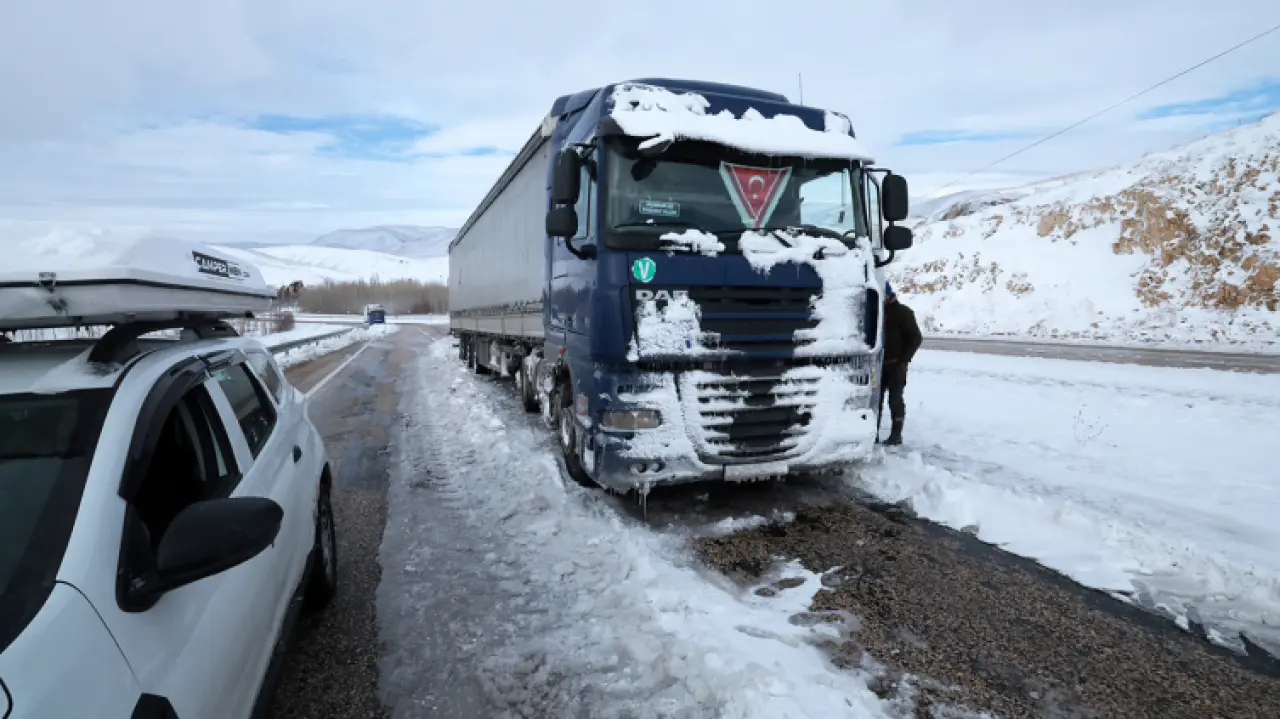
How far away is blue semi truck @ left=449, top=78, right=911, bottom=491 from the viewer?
15.9ft

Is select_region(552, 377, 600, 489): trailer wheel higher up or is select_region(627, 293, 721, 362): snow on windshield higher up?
select_region(627, 293, 721, 362): snow on windshield

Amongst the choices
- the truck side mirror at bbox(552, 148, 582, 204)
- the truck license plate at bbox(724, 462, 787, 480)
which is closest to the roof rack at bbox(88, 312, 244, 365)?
the truck side mirror at bbox(552, 148, 582, 204)

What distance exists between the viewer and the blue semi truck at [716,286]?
15.9ft

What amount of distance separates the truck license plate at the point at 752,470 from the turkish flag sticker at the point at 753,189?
1870 millimetres

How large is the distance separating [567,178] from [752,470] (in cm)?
268

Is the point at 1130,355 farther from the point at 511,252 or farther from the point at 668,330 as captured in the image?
the point at 668,330

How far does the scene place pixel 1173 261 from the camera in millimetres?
24453

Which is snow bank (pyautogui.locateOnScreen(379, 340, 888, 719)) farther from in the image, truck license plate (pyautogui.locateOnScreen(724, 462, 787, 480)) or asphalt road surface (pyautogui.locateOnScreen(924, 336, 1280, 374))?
asphalt road surface (pyautogui.locateOnScreen(924, 336, 1280, 374))

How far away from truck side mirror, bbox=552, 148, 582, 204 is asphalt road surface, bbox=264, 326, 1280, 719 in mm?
2622

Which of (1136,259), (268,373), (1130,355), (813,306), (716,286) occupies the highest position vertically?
(1136,259)

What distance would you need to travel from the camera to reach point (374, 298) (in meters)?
119

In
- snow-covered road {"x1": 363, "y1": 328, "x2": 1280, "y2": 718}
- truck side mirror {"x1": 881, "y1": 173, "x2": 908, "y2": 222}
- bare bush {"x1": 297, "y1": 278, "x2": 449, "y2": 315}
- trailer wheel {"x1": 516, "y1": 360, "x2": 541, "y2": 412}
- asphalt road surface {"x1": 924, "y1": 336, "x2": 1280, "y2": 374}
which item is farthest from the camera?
bare bush {"x1": 297, "y1": 278, "x2": 449, "y2": 315}

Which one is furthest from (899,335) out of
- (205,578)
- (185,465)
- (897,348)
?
(205,578)

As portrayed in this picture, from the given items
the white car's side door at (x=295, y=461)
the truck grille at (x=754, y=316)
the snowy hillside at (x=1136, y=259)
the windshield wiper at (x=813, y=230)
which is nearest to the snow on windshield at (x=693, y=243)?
the truck grille at (x=754, y=316)
